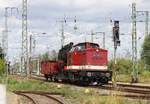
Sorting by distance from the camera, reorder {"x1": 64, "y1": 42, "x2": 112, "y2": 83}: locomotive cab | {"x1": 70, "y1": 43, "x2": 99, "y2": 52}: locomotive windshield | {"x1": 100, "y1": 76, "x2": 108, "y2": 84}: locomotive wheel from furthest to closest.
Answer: {"x1": 70, "y1": 43, "x2": 99, "y2": 52}: locomotive windshield < {"x1": 100, "y1": 76, "x2": 108, "y2": 84}: locomotive wheel < {"x1": 64, "y1": 42, "x2": 112, "y2": 83}: locomotive cab

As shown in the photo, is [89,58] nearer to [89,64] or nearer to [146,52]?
[89,64]

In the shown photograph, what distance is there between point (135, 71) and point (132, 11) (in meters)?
6.73

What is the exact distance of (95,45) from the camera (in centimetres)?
4212

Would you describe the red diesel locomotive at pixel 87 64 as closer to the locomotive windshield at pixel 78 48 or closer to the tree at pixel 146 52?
the locomotive windshield at pixel 78 48

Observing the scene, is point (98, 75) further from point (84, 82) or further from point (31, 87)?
point (31, 87)

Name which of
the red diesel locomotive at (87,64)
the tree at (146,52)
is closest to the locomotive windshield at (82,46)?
the red diesel locomotive at (87,64)

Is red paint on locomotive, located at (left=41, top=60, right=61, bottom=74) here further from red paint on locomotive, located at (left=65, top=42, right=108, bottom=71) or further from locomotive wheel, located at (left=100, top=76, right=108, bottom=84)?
locomotive wheel, located at (left=100, top=76, right=108, bottom=84)

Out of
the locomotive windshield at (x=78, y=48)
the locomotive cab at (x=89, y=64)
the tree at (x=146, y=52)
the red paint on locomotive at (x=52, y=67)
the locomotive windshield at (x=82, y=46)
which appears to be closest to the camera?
the locomotive cab at (x=89, y=64)

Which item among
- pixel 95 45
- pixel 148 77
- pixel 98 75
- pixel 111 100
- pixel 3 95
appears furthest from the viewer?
pixel 148 77

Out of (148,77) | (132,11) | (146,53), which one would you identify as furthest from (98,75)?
(146,53)

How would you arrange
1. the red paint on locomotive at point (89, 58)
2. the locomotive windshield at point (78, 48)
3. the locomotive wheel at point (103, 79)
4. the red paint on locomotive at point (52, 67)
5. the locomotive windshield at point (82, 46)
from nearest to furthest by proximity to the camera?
the locomotive wheel at point (103, 79) → the red paint on locomotive at point (89, 58) → the locomotive windshield at point (82, 46) → the locomotive windshield at point (78, 48) → the red paint on locomotive at point (52, 67)

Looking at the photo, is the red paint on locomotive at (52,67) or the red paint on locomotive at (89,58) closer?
the red paint on locomotive at (89,58)

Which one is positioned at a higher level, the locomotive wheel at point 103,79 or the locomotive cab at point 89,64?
the locomotive cab at point 89,64

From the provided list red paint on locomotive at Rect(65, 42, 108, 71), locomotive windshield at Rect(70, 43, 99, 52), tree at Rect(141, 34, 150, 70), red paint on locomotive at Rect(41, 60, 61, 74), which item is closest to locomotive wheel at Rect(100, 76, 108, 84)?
red paint on locomotive at Rect(65, 42, 108, 71)
